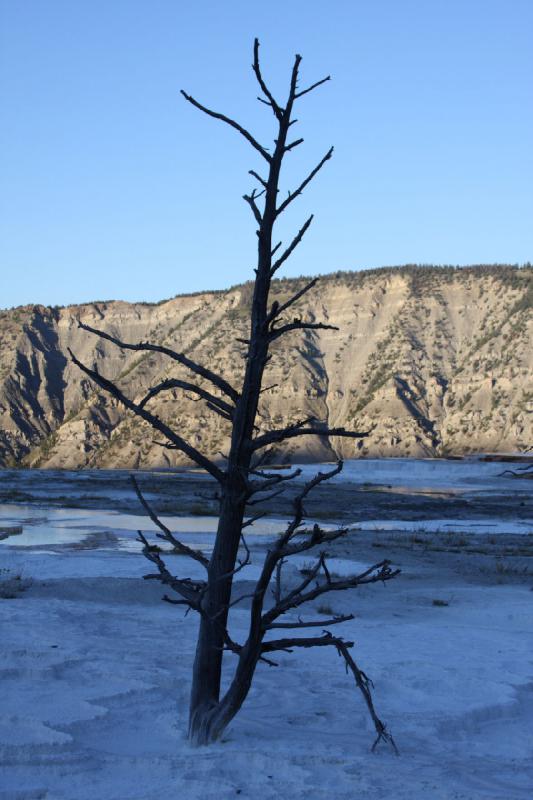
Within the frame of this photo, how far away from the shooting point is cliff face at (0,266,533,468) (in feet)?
331

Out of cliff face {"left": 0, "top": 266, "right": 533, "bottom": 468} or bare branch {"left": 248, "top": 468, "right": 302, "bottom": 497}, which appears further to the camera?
cliff face {"left": 0, "top": 266, "right": 533, "bottom": 468}

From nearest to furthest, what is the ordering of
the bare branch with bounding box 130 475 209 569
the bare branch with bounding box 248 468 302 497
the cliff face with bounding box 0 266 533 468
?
1. the bare branch with bounding box 248 468 302 497
2. the bare branch with bounding box 130 475 209 569
3. the cliff face with bounding box 0 266 533 468

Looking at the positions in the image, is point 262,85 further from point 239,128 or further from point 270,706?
point 270,706

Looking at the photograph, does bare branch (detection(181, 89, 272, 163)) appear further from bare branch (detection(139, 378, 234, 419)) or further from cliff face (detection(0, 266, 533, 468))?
cliff face (detection(0, 266, 533, 468))

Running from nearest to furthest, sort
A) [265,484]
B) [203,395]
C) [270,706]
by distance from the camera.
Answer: [265,484]
[203,395]
[270,706]

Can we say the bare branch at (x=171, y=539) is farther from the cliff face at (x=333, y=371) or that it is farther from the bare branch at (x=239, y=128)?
the cliff face at (x=333, y=371)

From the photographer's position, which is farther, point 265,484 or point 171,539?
point 171,539

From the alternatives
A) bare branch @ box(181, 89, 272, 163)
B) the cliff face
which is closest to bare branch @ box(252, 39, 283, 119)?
bare branch @ box(181, 89, 272, 163)

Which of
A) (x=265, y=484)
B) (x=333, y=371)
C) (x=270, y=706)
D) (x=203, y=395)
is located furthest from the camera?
(x=333, y=371)

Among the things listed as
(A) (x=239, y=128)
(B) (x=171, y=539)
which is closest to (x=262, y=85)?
(A) (x=239, y=128)

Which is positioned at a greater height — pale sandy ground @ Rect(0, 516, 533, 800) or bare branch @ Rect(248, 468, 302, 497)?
bare branch @ Rect(248, 468, 302, 497)

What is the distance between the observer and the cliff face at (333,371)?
10094cm

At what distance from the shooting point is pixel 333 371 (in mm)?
117125

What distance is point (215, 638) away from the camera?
6.30 metres
